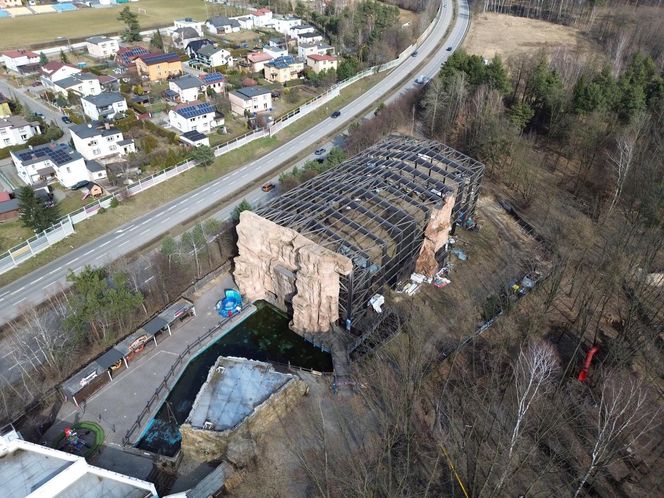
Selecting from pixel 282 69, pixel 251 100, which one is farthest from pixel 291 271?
pixel 282 69

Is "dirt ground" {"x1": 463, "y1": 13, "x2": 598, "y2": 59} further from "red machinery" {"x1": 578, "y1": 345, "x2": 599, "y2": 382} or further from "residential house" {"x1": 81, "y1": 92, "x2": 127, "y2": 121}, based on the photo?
"red machinery" {"x1": 578, "y1": 345, "x2": 599, "y2": 382}

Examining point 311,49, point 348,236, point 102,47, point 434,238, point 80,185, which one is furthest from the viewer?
point 102,47

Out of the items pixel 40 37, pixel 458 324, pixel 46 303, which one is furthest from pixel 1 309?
pixel 40 37

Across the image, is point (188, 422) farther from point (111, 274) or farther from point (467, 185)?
point (467, 185)

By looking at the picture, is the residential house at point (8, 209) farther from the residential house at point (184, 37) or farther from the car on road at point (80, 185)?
the residential house at point (184, 37)

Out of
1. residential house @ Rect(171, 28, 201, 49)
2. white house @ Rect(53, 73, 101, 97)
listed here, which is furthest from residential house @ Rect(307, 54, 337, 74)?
white house @ Rect(53, 73, 101, 97)

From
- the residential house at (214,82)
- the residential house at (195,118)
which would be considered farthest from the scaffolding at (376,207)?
the residential house at (214,82)

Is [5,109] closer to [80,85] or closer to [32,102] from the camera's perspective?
[32,102]
